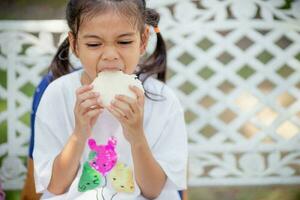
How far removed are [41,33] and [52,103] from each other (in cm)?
118

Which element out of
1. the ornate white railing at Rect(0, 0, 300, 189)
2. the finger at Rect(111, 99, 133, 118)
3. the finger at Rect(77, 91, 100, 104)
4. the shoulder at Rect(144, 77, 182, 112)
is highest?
the finger at Rect(77, 91, 100, 104)

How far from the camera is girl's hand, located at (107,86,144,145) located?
7.07 feet

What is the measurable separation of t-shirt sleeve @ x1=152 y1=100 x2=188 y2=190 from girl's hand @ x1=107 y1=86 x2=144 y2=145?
0.64 ft

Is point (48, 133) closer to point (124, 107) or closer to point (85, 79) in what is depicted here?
point (85, 79)

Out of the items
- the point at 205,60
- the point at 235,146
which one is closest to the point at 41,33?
the point at 205,60

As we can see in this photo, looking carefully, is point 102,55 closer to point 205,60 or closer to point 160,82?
point 160,82

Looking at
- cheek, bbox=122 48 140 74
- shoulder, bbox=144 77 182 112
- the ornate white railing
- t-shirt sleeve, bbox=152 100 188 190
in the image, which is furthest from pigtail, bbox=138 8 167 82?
the ornate white railing

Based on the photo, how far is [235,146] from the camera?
367cm

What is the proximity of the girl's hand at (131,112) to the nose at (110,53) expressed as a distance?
11 centimetres

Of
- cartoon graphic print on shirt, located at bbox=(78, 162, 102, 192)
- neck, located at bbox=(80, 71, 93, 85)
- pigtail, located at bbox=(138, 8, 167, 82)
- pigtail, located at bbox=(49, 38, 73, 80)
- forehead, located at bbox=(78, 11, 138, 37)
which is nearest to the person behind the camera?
forehead, located at bbox=(78, 11, 138, 37)

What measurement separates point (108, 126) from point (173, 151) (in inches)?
9.2

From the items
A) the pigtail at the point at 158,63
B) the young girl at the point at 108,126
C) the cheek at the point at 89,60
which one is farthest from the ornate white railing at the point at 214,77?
the cheek at the point at 89,60

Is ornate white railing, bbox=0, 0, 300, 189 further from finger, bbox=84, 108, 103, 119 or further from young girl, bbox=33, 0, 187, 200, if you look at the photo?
finger, bbox=84, 108, 103, 119

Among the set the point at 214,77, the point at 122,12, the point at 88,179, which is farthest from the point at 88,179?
the point at 214,77
